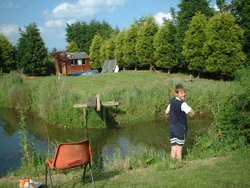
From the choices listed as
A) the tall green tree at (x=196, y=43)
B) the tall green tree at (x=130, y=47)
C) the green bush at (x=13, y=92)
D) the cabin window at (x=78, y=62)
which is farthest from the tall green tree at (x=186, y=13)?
the cabin window at (x=78, y=62)

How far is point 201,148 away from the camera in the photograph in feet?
31.4

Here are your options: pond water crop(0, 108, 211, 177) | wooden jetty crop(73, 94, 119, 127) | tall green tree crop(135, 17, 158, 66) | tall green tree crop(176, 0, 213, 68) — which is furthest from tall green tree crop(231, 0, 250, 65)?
wooden jetty crop(73, 94, 119, 127)

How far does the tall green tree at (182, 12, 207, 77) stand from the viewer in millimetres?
30172

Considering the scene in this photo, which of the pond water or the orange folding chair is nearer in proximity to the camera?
the orange folding chair

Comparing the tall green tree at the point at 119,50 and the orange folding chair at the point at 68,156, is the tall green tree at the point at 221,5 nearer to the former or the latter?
the tall green tree at the point at 119,50

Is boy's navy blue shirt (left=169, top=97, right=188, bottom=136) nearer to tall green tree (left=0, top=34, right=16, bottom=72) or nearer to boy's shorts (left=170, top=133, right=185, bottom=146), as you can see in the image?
boy's shorts (left=170, top=133, right=185, bottom=146)

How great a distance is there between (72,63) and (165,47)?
23.7 metres

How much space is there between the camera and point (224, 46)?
2795 centimetres

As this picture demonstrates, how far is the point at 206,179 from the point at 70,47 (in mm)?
59152

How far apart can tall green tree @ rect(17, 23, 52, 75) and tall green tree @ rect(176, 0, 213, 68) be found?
19.7m

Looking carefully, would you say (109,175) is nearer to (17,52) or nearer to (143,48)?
(143,48)

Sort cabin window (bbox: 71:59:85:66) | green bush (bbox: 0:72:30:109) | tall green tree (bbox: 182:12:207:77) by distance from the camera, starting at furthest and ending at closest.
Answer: cabin window (bbox: 71:59:85:66), tall green tree (bbox: 182:12:207:77), green bush (bbox: 0:72:30:109)

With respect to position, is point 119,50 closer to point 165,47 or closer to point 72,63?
point 165,47

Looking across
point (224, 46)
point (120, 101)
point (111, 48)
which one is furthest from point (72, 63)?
point (120, 101)
